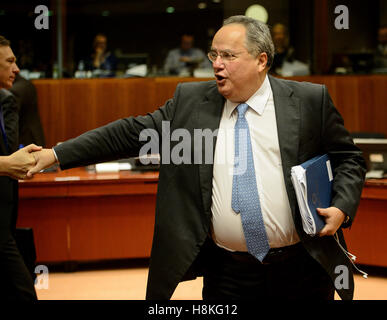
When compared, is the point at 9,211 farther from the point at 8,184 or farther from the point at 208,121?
the point at 208,121

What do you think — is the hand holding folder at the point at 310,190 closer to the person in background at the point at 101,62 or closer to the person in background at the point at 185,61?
the person in background at the point at 185,61

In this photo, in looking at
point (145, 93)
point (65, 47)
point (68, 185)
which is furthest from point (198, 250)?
point (65, 47)

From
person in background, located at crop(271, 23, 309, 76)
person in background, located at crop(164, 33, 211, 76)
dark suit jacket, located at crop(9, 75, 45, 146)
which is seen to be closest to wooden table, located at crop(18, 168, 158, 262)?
dark suit jacket, located at crop(9, 75, 45, 146)

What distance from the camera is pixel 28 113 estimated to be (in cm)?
549

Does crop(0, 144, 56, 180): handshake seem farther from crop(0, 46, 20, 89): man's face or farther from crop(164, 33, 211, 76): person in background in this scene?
crop(164, 33, 211, 76): person in background

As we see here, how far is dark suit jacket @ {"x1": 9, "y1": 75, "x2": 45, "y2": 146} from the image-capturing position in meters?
5.33

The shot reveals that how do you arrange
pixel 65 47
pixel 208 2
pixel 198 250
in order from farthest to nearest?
pixel 208 2
pixel 65 47
pixel 198 250

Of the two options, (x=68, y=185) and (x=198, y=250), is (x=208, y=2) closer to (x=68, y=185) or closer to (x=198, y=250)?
(x=68, y=185)

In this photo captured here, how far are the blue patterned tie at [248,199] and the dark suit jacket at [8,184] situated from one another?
1332 mm

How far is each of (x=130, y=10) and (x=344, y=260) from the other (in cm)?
935

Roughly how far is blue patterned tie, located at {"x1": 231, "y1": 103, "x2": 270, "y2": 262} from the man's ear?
0.25 meters

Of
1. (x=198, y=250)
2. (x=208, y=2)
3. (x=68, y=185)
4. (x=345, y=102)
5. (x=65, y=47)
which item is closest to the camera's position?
(x=198, y=250)

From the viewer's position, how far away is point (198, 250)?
6.57 ft

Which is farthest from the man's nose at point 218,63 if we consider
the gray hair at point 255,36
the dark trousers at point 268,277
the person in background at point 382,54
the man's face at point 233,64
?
the person in background at point 382,54
